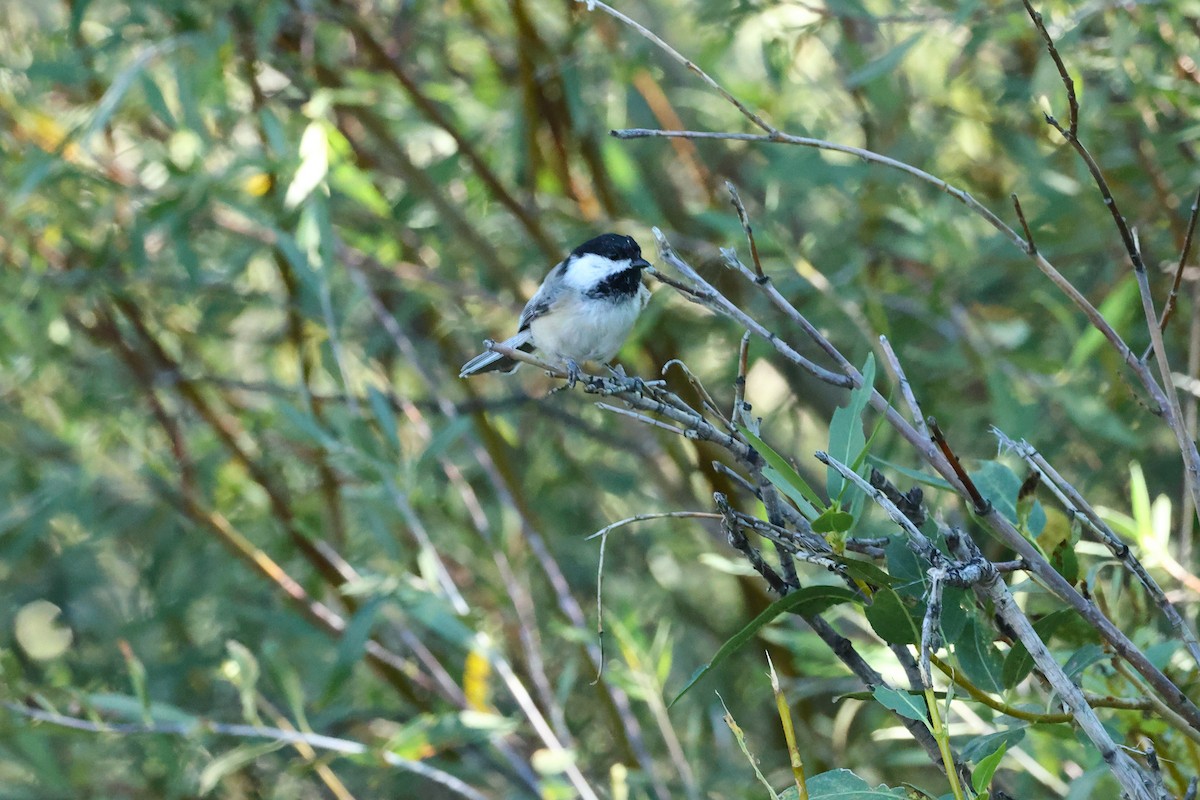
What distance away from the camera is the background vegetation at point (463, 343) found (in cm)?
253

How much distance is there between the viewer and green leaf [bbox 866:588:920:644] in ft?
3.02

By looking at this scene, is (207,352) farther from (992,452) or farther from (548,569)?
(992,452)

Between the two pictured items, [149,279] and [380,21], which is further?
[380,21]

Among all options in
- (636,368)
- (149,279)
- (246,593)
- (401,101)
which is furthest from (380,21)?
(246,593)

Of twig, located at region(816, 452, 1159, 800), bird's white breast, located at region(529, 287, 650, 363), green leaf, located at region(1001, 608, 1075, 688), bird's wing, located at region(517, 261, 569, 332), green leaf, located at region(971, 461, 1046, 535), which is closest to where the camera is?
twig, located at region(816, 452, 1159, 800)

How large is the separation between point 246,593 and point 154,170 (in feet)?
4.27

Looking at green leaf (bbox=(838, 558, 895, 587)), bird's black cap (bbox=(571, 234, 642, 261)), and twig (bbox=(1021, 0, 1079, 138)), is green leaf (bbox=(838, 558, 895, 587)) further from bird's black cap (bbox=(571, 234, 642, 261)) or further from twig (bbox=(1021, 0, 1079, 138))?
bird's black cap (bbox=(571, 234, 642, 261))

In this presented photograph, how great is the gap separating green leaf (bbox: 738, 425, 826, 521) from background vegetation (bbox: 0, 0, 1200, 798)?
108 cm

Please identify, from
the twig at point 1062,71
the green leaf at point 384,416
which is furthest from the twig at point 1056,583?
the green leaf at point 384,416

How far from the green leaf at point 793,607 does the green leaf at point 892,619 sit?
0.04m

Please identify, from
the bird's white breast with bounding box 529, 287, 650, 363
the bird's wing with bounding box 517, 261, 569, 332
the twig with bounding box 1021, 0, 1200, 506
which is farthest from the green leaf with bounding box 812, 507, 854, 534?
the bird's wing with bounding box 517, 261, 569, 332

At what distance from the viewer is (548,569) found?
2.62m

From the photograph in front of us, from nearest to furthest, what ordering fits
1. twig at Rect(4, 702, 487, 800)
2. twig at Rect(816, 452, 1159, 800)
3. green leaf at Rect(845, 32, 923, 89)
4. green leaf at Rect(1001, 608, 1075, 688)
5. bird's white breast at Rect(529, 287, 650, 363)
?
twig at Rect(816, 452, 1159, 800), green leaf at Rect(1001, 608, 1075, 688), twig at Rect(4, 702, 487, 800), green leaf at Rect(845, 32, 923, 89), bird's white breast at Rect(529, 287, 650, 363)

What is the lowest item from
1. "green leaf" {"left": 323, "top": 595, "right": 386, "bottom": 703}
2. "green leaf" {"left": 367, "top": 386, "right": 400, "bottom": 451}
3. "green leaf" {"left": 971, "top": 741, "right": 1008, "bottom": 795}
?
"green leaf" {"left": 323, "top": 595, "right": 386, "bottom": 703}
